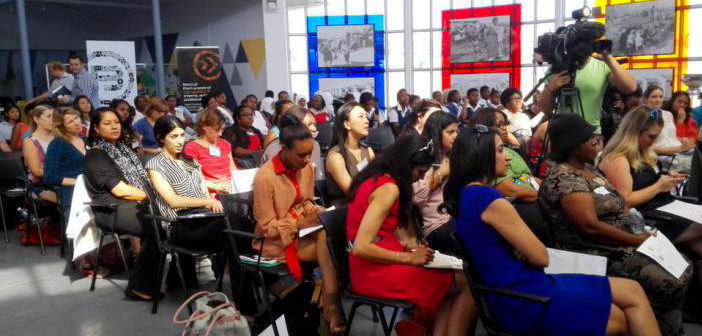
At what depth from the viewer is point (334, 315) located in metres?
2.80

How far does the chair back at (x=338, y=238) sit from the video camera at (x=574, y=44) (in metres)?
1.63

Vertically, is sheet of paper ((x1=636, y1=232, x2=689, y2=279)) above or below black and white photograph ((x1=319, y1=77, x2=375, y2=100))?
below

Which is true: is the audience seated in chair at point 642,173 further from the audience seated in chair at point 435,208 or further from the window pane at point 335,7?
the window pane at point 335,7

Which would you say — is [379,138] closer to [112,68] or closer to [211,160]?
[211,160]

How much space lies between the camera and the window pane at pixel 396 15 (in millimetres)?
14141

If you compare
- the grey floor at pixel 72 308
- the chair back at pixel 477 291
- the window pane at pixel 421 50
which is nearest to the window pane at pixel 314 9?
the window pane at pixel 421 50

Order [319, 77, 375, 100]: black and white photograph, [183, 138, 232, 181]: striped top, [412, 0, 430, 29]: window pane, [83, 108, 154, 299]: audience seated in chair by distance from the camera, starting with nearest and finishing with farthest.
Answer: [83, 108, 154, 299]: audience seated in chair, [183, 138, 232, 181]: striped top, [412, 0, 430, 29]: window pane, [319, 77, 375, 100]: black and white photograph

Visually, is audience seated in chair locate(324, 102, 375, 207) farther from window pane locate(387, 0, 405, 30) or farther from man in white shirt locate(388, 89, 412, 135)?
window pane locate(387, 0, 405, 30)

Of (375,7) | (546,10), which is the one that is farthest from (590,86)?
(375,7)

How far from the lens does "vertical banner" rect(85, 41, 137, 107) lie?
8805 millimetres

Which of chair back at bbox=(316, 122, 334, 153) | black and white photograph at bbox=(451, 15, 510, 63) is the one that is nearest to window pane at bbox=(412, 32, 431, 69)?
black and white photograph at bbox=(451, 15, 510, 63)

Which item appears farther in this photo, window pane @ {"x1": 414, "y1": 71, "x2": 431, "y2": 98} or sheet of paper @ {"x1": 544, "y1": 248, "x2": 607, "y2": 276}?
window pane @ {"x1": 414, "y1": 71, "x2": 431, "y2": 98}

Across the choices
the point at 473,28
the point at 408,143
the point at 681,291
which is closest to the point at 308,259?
the point at 408,143

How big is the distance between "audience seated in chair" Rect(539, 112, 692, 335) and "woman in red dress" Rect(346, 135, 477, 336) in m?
0.57
